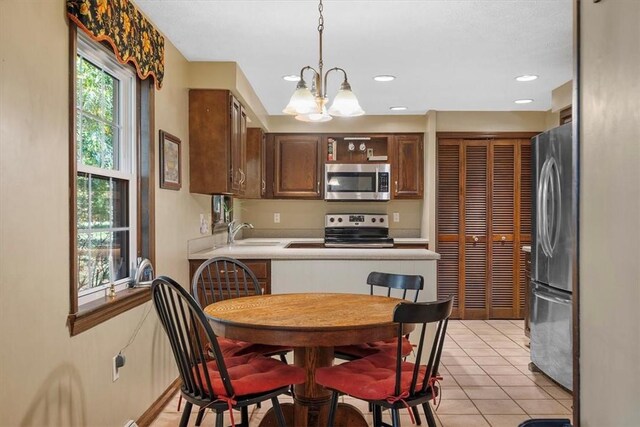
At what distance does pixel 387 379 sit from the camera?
6.29 feet

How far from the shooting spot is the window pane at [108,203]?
2.31 metres

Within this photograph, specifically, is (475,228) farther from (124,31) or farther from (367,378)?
(124,31)

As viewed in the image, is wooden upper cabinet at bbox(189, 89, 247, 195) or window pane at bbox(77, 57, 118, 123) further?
wooden upper cabinet at bbox(189, 89, 247, 195)

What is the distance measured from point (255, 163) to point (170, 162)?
2.03 meters

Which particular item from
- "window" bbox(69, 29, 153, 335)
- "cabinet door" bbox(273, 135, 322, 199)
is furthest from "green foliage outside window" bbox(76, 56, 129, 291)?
"cabinet door" bbox(273, 135, 322, 199)

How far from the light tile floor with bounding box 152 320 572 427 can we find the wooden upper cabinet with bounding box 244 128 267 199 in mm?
2381

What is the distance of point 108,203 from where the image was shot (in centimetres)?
246

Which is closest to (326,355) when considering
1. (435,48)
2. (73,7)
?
→ (73,7)

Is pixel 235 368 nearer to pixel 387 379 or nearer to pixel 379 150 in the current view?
pixel 387 379

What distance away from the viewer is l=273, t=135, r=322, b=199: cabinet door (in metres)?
5.55

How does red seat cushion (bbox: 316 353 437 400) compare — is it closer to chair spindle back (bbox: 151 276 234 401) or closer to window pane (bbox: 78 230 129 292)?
chair spindle back (bbox: 151 276 234 401)

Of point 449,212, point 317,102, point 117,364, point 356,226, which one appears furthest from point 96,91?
point 449,212

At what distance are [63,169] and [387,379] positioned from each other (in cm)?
151

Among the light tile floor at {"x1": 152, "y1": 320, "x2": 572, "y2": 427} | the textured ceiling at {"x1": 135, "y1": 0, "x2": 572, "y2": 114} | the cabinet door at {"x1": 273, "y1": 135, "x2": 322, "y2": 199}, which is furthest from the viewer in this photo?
the cabinet door at {"x1": 273, "y1": 135, "x2": 322, "y2": 199}
